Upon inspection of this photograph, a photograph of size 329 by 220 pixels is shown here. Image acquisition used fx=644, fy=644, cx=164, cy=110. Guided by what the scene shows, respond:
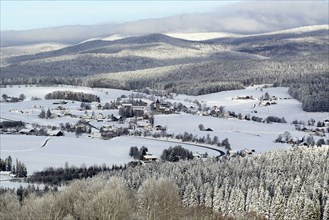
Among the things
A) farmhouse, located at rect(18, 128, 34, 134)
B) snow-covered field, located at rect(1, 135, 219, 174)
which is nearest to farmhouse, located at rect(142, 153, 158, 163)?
snow-covered field, located at rect(1, 135, 219, 174)

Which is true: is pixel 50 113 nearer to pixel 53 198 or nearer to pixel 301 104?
pixel 301 104

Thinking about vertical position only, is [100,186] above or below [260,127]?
above

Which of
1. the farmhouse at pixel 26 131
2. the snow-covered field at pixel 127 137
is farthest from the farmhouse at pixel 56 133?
the farmhouse at pixel 26 131

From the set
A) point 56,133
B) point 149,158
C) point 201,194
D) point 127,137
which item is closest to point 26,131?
point 56,133

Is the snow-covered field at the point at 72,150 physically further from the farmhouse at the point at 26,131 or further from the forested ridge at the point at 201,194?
→ the forested ridge at the point at 201,194

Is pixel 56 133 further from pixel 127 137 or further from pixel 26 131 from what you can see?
pixel 127 137

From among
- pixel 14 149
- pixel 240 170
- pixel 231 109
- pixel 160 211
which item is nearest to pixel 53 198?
pixel 160 211
